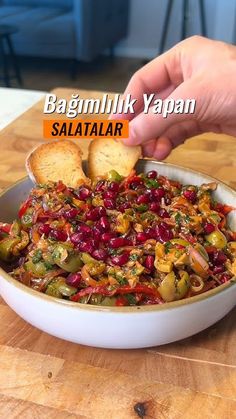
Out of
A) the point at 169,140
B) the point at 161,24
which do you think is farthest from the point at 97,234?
the point at 161,24

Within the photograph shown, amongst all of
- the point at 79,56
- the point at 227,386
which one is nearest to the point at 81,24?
the point at 79,56

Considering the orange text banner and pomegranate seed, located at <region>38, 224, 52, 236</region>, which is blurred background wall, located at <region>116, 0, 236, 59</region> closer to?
the orange text banner

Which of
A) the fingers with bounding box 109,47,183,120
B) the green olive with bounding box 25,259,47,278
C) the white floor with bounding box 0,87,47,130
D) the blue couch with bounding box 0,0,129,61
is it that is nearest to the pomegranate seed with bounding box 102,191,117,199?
the green olive with bounding box 25,259,47,278

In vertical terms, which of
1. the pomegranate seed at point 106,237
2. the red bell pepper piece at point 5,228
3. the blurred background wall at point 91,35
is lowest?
the blurred background wall at point 91,35

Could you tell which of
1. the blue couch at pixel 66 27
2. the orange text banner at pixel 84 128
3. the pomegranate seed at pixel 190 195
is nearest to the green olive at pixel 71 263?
the pomegranate seed at pixel 190 195

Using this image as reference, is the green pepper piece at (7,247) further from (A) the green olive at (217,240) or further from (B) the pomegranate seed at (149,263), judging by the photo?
(A) the green olive at (217,240)
